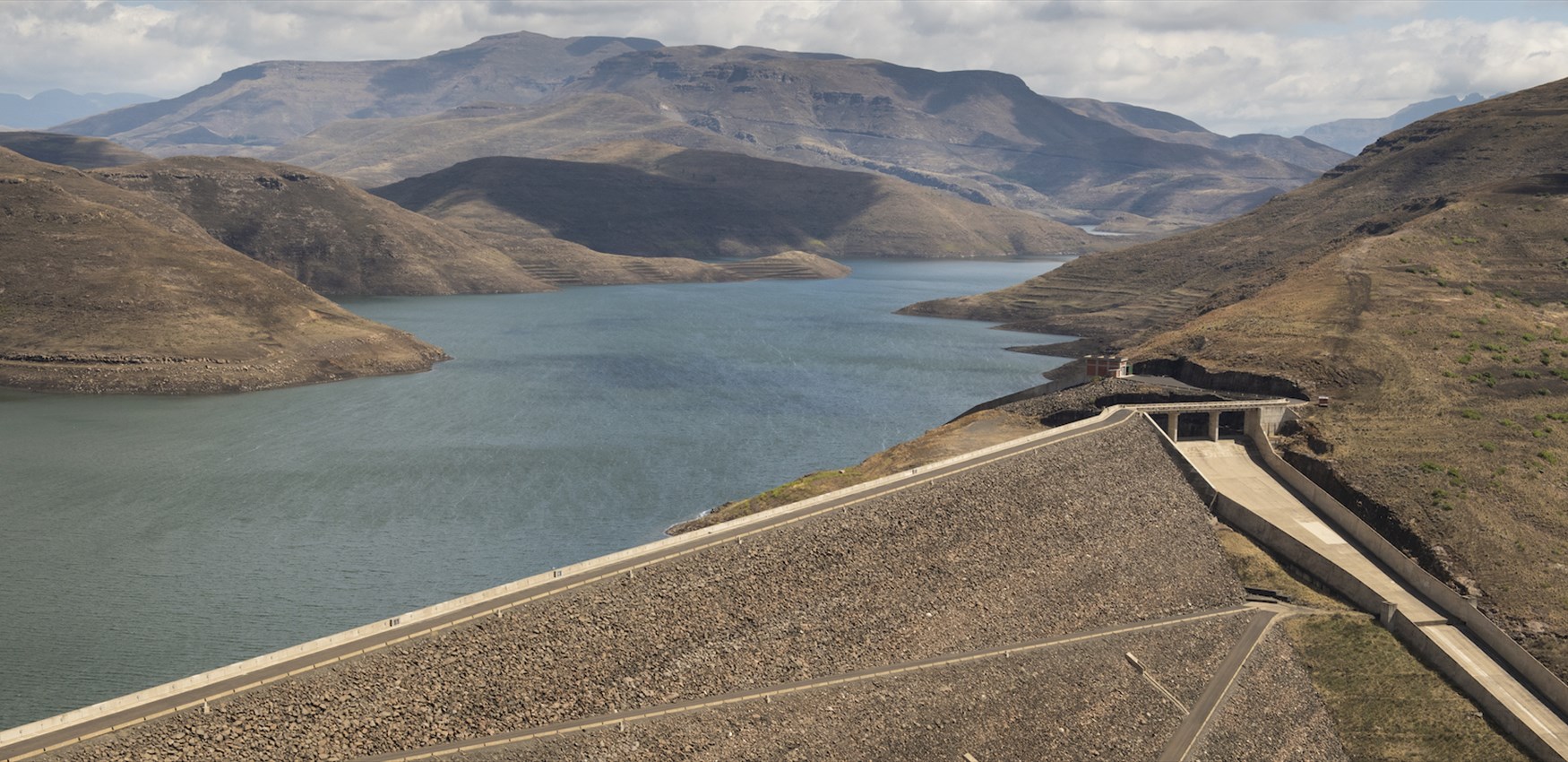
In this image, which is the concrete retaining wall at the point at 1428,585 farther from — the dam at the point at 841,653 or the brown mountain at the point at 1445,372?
the dam at the point at 841,653

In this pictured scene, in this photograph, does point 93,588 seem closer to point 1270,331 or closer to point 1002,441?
point 1002,441

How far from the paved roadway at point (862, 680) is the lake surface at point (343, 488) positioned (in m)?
23.8

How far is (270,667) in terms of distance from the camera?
5169cm

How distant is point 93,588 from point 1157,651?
6470 cm

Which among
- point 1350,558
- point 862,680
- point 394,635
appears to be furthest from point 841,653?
point 1350,558

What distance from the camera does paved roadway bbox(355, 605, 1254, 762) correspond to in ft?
174

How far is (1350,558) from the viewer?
8412 centimetres

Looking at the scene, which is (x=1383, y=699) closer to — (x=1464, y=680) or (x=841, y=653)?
(x=1464, y=680)

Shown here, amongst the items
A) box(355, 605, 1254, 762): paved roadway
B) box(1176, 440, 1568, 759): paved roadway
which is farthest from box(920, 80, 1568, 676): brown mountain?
box(355, 605, 1254, 762): paved roadway

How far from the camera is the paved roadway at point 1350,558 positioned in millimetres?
66438

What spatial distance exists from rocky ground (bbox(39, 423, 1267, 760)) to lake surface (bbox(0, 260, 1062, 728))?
21.2 metres

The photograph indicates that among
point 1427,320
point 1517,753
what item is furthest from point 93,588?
point 1427,320

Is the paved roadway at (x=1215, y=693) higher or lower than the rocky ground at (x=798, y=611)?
lower

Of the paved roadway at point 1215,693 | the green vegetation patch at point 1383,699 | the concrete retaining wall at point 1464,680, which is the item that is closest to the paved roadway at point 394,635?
the paved roadway at point 1215,693
